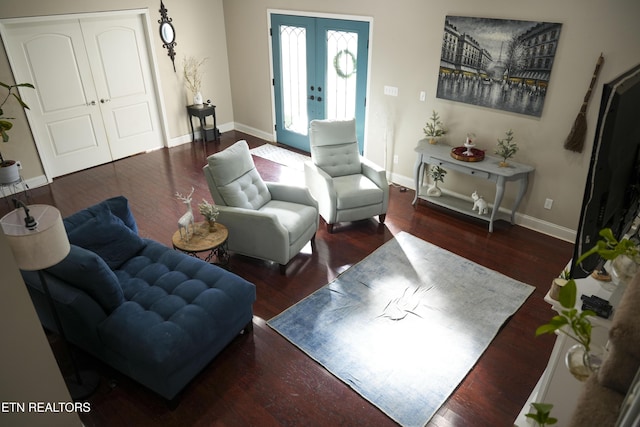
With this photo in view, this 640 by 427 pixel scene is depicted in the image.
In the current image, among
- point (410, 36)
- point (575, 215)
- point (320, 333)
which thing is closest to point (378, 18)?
point (410, 36)

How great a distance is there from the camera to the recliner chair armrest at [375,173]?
480 cm

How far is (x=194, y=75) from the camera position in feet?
23.0

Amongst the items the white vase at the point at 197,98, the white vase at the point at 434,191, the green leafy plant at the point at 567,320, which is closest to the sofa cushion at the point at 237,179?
the white vase at the point at 434,191

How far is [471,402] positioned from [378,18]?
435cm

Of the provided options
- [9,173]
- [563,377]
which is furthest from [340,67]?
[563,377]

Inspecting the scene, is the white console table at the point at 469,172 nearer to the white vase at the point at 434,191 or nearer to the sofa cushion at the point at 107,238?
the white vase at the point at 434,191

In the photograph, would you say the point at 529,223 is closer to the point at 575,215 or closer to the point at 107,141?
the point at 575,215

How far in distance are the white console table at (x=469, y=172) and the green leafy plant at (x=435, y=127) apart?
0.12 meters

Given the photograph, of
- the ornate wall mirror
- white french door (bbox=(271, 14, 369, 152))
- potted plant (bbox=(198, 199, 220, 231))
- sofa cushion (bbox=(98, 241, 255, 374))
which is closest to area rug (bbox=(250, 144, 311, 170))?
white french door (bbox=(271, 14, 369, 152))

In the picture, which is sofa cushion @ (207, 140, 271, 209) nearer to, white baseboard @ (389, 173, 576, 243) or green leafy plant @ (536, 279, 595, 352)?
white baseboard @ (389, 173, 576, 243)

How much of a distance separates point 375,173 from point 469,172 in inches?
39.7

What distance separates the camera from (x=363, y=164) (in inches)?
198

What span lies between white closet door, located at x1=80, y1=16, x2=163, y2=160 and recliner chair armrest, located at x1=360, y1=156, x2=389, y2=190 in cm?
370

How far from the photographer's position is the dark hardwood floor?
2.81 meters
